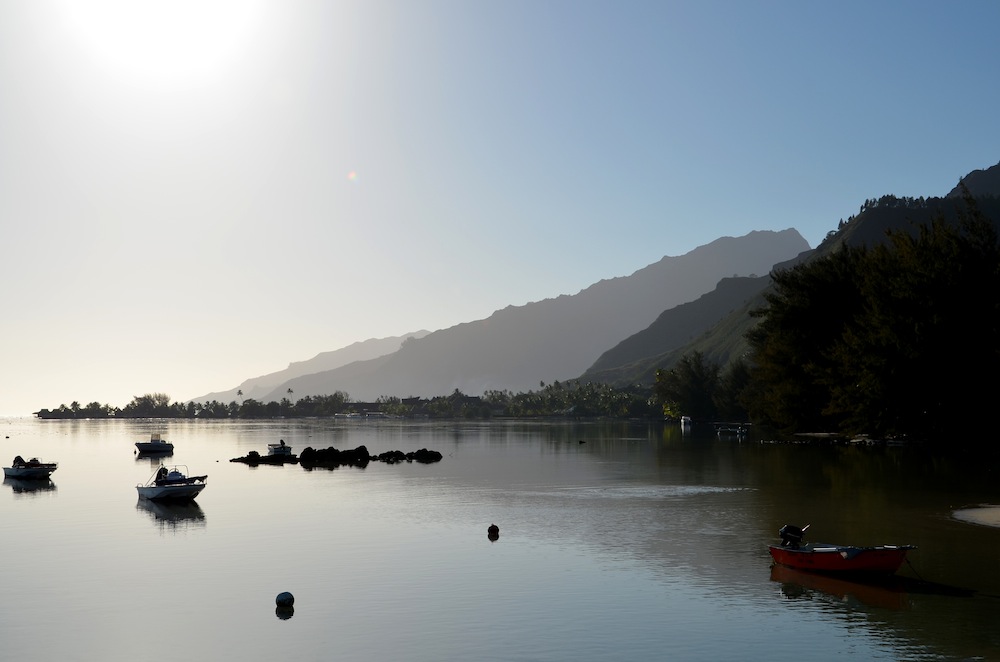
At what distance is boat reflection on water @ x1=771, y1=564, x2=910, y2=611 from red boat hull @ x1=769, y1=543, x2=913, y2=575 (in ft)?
1.31

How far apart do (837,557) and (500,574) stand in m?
15.9

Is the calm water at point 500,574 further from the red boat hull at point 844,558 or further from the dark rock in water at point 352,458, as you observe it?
the dark rock in water at point 352,458

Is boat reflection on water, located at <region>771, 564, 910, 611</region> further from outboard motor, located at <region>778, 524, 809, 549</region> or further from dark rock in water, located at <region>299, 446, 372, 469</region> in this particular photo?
dark rock in water, located at <region>299, 446, 372, 469</region>

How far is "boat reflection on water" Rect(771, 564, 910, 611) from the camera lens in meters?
36.8

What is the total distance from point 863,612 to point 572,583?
12.8 metres

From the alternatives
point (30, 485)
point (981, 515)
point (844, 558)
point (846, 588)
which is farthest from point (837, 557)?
point (30, 485)

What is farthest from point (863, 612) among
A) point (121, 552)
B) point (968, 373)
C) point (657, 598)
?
point (968, 373)

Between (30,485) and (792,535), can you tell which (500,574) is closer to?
(792,535)

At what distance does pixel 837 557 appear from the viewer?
40.5 metres

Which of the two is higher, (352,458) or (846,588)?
(352,458)

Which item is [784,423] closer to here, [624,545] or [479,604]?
[624,545]

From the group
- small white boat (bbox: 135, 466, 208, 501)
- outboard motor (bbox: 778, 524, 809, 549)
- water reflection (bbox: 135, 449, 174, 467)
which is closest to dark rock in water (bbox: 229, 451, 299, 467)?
water reflection (bbox: 135, 449, 174, 467)

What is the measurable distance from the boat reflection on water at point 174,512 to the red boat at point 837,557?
143ft

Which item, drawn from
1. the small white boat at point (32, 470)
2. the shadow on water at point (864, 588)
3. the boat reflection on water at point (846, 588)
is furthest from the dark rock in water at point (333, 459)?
the shadow on water at point (864, 588)
